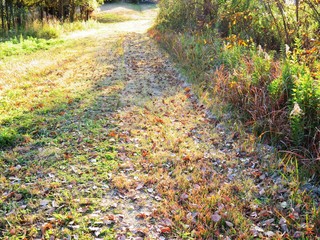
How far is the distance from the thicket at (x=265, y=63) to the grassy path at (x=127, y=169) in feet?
1.71

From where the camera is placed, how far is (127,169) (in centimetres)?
466

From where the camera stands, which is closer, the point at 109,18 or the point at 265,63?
the point at 265,63

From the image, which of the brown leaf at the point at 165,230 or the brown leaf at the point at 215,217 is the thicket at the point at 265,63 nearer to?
the brown leaf at the point at 215,217

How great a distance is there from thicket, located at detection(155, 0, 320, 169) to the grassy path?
52 centimetres

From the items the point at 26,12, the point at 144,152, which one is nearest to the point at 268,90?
the point at 144,152

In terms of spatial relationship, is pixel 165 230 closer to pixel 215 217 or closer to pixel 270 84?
pixel 215 217

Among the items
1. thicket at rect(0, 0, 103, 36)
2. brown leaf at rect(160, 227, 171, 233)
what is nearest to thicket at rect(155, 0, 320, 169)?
brown leaf at rect(160, 227, 171, 233)

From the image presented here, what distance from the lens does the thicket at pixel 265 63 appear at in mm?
4742

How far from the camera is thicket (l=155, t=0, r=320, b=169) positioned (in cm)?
474

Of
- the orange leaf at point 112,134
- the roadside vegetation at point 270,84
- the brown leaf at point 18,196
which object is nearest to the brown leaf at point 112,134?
the orange leaf at point 112,134

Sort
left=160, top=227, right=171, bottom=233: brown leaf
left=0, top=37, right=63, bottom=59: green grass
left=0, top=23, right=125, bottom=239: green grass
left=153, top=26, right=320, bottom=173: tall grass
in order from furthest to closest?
left=0, top=37, right=63, bottom=59: green grass → left=153, top=26, right=320, bottom=173: tall grass → left=0, top=23, right=125, bottom=239: green grass → left=160, top=227, right=171, bottom=233: brown leaf

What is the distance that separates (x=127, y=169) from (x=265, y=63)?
3.50 metres

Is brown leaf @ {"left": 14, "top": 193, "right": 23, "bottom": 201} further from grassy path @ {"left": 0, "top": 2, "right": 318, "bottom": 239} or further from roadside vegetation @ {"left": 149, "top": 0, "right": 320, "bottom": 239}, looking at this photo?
roadside vegetation @ {"left": 149, "top": 0, "right": 320, "bottom": 239}

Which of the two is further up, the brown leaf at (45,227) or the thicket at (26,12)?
the thicket at (26,12)
